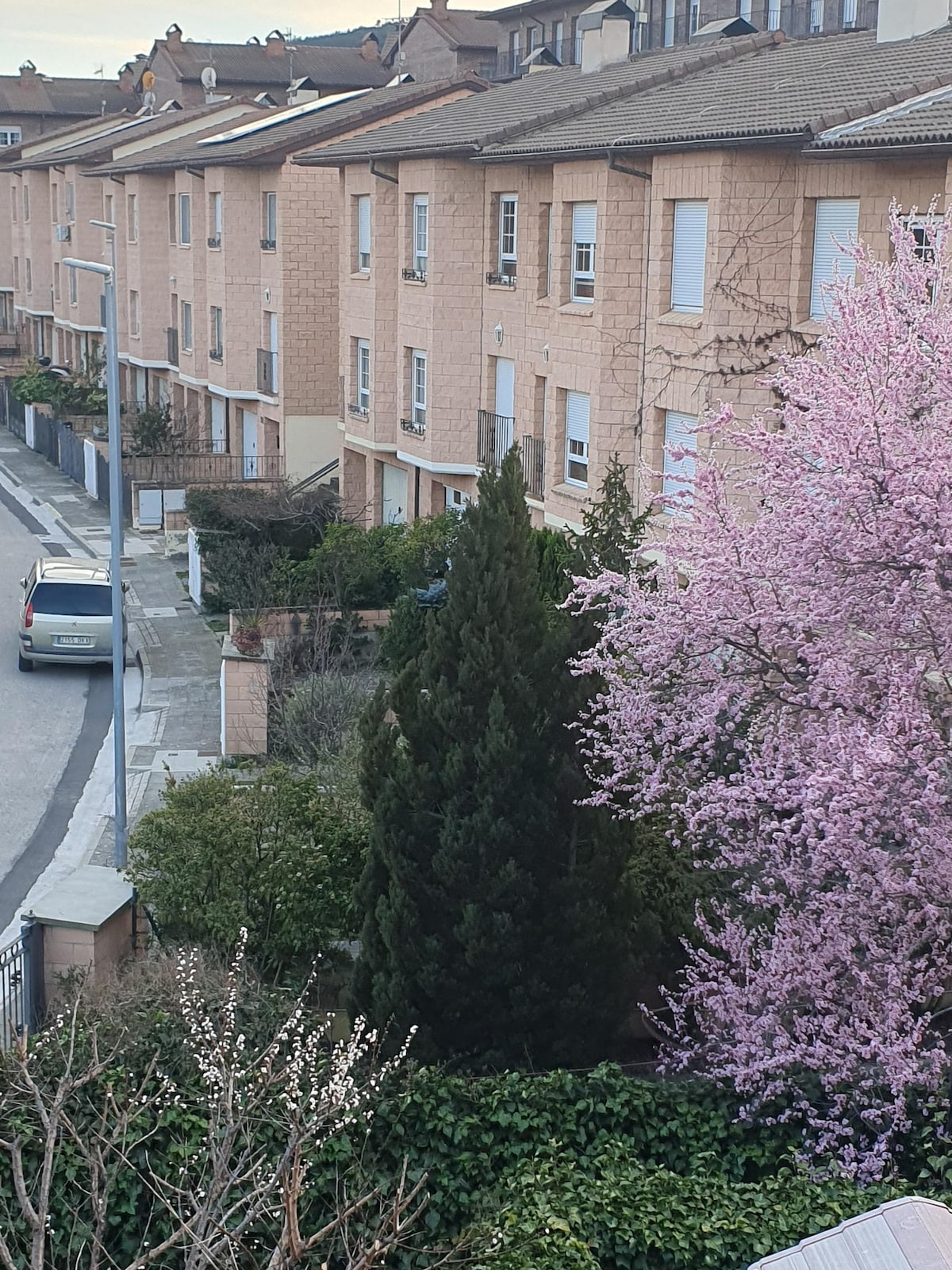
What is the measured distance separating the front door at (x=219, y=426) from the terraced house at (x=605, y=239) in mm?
9033

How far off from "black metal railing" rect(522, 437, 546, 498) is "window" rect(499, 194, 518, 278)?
351 cm

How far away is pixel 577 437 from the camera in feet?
80.2

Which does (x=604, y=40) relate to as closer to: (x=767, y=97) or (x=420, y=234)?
(x=420, y=234)

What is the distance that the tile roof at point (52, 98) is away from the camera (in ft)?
271

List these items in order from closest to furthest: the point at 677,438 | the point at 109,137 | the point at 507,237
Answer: the point at 677,438 → the point at 507,237 → the point at 109,137

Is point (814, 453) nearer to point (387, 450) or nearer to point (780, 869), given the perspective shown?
point (780, 869)

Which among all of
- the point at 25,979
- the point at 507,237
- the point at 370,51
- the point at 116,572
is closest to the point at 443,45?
the point at 370,51

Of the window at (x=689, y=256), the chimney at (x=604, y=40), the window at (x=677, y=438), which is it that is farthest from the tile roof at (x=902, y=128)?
the chimney at (x=604, y=40)

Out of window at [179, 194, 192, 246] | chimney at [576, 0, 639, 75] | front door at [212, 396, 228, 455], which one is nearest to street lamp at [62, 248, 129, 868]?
chimney at [576, 0, 639, 75]

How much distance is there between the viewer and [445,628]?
39.8 feet

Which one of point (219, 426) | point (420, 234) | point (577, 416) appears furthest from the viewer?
point (219, 426)

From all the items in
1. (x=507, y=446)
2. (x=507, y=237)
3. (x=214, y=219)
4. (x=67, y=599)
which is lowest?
(x=67, y=599)

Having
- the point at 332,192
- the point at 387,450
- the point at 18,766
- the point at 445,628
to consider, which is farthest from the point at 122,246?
the point at 445,628

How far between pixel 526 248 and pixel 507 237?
1420 millimetres
